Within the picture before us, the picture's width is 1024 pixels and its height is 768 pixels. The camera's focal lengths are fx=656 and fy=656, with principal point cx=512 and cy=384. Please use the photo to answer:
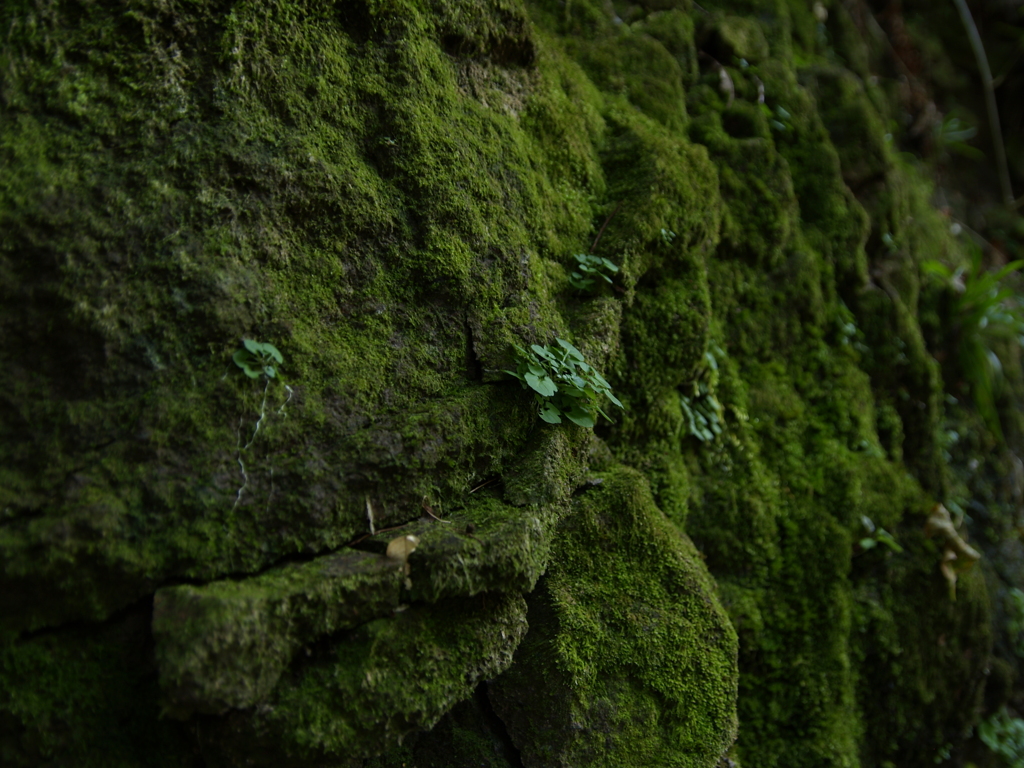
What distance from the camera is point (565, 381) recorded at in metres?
2.32

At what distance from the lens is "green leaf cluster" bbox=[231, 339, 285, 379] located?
1.87 meters

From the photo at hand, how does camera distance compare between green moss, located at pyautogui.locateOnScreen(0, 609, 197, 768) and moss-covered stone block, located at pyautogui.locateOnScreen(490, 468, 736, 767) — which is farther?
moss-covered stone block, located at pyautogui.locateOnScreen(490, 468, 736, 767)

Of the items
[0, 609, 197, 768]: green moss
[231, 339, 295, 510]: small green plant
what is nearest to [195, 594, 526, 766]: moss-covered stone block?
[0, 609, 197, 768]: green moss

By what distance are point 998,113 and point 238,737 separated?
33.0 feet

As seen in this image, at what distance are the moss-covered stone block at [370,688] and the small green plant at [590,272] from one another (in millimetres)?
1313

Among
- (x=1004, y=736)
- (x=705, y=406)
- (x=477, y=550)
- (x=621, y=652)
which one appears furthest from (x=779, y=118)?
(x=1004, y=736)

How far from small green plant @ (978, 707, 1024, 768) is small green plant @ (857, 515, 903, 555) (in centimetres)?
143

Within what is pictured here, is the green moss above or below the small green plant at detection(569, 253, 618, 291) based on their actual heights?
below

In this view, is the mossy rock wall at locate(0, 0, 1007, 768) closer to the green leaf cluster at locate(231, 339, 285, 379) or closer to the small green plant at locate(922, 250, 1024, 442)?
the green leaf cluster at locate(231, 339, 285, 379)

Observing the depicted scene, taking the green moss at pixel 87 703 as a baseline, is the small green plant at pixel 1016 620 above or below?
below

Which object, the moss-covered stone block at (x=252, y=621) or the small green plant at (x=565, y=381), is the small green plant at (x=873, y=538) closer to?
the small green plant at (x=565, y=381)

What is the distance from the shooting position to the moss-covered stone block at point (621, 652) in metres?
2.16

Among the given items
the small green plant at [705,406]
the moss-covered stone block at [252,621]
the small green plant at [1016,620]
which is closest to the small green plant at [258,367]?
the moss-covered stone block at [252,621]

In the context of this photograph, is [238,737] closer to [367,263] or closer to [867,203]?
[367,263]
